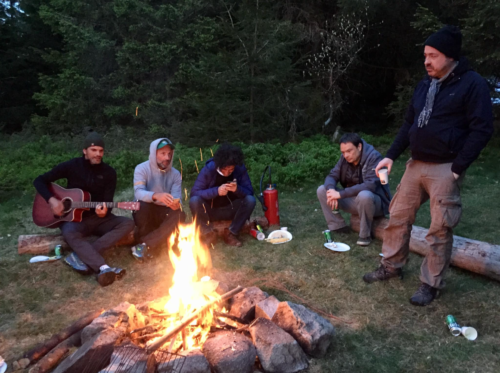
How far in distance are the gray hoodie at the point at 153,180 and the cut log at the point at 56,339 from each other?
66.3 inches

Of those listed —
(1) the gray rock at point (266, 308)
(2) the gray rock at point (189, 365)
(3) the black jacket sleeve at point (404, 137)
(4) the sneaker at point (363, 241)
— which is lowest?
(4) the sneaker at point (363, 241)

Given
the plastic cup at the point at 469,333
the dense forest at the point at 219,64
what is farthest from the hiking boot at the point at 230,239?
the dense forest at the point at 219,64

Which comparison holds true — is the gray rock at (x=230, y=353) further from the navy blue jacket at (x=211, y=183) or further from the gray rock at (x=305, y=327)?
the navy blue jacket at (x=211, y=183)

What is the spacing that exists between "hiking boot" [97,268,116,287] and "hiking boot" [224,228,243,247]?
4.80 feet

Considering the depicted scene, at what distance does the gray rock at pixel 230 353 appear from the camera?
2.42 meters

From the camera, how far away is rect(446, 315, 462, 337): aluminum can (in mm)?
2934

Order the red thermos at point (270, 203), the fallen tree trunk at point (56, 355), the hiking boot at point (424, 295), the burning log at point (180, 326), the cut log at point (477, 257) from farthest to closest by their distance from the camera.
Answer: the red thermos at point (270, 203)
the cut log at point (477, 257)
the hiking boot at point (424, 295)
the fallen tree trunk at point (56, 355)
the burning log at point (180, 326)

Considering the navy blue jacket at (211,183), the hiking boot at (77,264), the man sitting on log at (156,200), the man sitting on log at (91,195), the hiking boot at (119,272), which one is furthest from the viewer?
the navy blue jacket at (211,183)

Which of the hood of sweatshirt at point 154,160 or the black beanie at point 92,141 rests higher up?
the black beanie at point 92,141

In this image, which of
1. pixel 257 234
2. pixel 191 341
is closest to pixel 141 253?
pixel 257 234

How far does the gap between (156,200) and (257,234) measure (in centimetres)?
137

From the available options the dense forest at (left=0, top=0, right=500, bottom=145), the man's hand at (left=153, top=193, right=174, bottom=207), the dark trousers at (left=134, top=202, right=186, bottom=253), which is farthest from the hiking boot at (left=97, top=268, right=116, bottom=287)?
the dense forest at (left=0, top=0, right=500, bottom=145)

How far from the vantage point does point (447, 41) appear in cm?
288

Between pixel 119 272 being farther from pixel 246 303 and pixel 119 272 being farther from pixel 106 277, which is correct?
pixel 246 303
